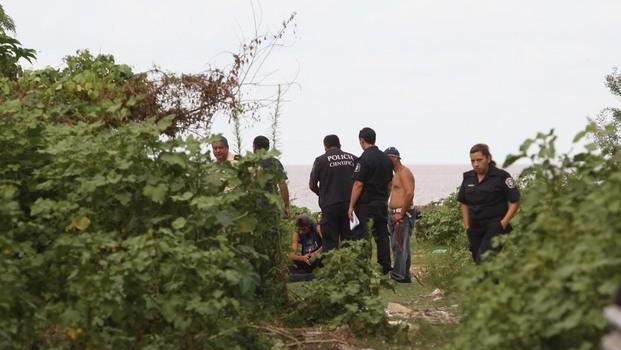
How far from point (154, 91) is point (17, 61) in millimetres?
1652

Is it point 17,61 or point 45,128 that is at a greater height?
point 17,61

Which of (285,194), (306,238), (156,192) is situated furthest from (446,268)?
(156,192)

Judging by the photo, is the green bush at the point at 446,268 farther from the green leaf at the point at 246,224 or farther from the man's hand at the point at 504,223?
the green leaf at the point at 246,224

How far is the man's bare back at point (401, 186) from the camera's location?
15266 mm

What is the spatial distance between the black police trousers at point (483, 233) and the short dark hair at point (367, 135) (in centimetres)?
228

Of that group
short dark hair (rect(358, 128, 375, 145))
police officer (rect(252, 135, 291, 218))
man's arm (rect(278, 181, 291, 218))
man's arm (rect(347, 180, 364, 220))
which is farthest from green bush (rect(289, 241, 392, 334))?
short dark hair (rect(358, 128, 375, 145))

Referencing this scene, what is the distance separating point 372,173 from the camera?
1429 cm

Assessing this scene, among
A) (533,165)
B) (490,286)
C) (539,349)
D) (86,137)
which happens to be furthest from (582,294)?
(86,137)

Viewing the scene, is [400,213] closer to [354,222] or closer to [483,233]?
[354,222]

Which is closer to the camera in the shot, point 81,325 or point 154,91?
point 81,325

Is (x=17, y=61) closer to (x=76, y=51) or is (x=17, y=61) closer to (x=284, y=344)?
(x=76, y=51)

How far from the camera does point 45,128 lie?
8695 mm

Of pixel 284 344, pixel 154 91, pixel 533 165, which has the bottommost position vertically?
pixel 284 344

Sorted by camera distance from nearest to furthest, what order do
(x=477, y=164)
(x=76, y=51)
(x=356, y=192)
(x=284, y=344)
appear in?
(x=284, y=344) → (x=477, y=164) → (x=356, y=192) → (x=76, y=51)
